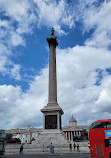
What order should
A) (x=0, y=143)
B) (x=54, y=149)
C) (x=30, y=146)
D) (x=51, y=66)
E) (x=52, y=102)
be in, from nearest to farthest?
(x=0, y=143) → (x=54, y=149) → (x=30, y=146) → (x=52, y=102) → (x=51, y=66)

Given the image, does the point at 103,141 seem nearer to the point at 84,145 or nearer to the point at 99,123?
the point at 99,123

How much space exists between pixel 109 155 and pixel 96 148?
117 cm

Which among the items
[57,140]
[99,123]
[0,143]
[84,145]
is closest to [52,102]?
[57,140]

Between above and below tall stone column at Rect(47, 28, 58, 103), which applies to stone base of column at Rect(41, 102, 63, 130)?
below

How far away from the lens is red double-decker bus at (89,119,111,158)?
14.2 meters

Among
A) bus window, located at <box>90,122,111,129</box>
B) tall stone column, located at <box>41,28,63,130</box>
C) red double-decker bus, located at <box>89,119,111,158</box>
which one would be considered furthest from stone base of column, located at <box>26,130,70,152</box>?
bus window, located at <box>90,122,111,129</box>

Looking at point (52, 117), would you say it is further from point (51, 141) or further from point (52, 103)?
point (51, 141)

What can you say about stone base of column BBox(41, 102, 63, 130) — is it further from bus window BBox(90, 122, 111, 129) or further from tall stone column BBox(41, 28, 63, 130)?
bus window BBox(90, 122, 111, 129)

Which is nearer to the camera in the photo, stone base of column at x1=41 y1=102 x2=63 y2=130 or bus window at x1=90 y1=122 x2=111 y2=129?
Result: bus window at x1=90 y1=122 x2=111 y2=129

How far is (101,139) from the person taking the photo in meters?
14.4

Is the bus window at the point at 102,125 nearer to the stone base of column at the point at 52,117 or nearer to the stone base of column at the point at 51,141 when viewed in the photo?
the stone base of column at the point at 51,141

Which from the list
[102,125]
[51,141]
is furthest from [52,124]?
[102,125]

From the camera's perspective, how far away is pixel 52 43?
4247cm

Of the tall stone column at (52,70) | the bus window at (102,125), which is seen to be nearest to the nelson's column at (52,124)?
the tall stone column at (52,70)
